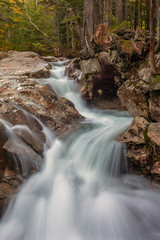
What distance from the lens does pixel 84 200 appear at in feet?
12.7

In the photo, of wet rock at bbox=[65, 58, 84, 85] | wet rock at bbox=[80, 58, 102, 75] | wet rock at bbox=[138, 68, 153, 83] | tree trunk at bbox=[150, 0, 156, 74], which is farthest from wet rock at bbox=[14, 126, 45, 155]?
wet rock at bbox=[65, 58, 84, 85]

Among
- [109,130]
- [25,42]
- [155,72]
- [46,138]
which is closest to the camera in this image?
[155,72]

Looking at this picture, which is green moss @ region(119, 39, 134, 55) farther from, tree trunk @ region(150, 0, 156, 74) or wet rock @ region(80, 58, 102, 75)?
tree trunk @ region(150, 0, 156, 74)

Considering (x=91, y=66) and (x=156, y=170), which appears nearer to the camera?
(x=156, y=170)

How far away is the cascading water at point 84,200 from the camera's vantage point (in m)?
3.25

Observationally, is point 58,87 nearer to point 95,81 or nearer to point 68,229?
point 95,81

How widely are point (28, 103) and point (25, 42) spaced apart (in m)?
14.6

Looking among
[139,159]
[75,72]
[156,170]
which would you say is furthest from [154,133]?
[75,72]

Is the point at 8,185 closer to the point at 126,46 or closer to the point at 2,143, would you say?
the point at 2,143

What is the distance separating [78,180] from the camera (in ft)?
14.3

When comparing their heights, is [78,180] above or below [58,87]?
below

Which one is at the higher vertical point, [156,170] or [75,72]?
[75,72]

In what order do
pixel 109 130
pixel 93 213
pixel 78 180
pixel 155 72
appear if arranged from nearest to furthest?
pixel 93 213, pixel 155 72, pixel 78 180, pixel 109 130

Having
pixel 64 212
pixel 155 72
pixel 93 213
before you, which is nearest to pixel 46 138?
→ pixel 64 212
